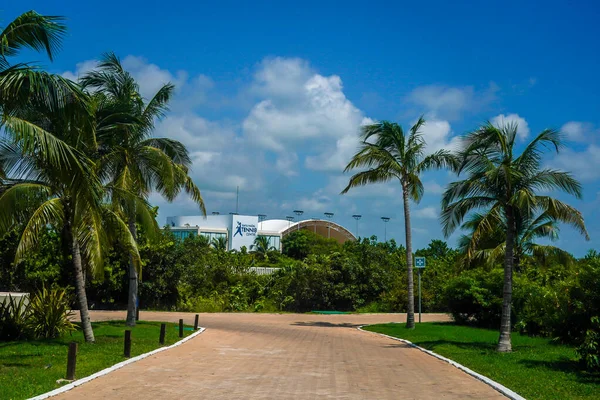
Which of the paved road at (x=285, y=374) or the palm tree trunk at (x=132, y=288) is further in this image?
the palm tree trunk at (x=132, y=288)

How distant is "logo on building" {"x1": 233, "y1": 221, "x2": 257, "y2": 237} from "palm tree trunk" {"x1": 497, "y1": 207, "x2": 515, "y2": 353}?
270 feet

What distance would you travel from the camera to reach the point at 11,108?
40.1 ft

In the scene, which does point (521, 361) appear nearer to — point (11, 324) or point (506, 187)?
point (506, 187)

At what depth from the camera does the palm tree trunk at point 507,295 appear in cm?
1778

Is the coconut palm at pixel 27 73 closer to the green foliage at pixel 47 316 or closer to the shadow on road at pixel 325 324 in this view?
the green foliage at pixel 47 316

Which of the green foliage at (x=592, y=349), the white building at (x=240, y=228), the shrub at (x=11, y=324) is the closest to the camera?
the green foliage at (x=592, y=349)

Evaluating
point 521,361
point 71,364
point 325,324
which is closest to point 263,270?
point 325,324

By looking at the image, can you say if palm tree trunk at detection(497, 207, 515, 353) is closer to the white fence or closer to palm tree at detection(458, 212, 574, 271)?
palm tree at detection(458, 212, 574, 271)

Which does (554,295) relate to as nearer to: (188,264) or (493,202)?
(493,202)

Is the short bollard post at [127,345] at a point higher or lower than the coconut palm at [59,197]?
lower

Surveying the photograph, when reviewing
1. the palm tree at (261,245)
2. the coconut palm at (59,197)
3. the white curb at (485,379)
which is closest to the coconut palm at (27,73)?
the coconut palm at (59,197)

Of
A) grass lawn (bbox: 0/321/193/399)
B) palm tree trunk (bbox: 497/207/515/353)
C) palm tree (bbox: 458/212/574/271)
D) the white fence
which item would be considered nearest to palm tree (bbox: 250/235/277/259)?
the white fence

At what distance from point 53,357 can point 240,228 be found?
85370 millimetres

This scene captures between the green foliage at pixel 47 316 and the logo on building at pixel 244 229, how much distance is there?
265ft
